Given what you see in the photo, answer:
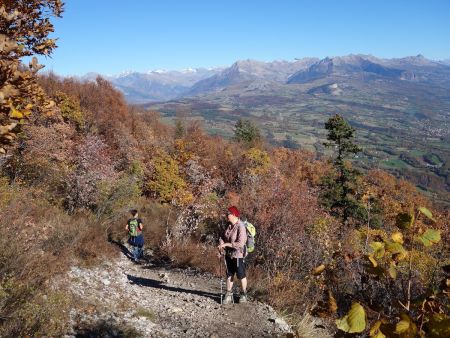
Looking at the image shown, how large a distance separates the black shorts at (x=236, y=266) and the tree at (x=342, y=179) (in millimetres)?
26204

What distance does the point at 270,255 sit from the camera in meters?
13.8

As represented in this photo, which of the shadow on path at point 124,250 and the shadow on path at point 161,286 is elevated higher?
the shadow on path at point 161,286

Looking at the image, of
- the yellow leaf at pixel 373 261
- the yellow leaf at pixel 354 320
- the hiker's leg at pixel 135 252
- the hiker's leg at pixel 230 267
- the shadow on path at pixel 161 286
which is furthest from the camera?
the hiker's leg at pixel 135 252

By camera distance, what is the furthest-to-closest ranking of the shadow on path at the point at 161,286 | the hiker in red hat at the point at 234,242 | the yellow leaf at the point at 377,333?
the shadow on path at the point at 161,286
the hiker in red hat at the point at 234,242
the yellow leaf at the point at 377,333

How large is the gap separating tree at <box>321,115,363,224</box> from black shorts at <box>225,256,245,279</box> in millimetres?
26204

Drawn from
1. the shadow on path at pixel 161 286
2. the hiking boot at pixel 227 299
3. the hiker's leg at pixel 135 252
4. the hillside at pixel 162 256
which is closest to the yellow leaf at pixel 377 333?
the hillside at pixel 162 256

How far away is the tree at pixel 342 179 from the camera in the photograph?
3412 centimetres

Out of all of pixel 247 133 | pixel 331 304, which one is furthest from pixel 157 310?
pixel 247 133

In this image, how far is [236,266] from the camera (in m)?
8.80

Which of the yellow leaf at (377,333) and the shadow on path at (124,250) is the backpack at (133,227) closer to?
the shadow on path at (124,250)

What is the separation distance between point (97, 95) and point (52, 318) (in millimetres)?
39684

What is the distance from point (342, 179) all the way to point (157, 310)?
2881cm

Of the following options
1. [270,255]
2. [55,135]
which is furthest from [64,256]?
[55,135]

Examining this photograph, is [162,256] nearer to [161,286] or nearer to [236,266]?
[161,286]
